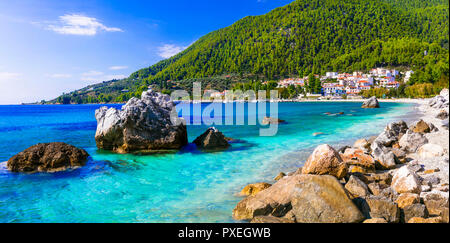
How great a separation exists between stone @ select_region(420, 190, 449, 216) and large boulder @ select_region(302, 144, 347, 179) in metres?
1.77

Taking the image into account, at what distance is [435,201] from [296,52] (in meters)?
194

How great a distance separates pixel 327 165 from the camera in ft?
22.1

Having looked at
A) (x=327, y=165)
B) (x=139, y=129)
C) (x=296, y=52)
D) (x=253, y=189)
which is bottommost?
(x=253, y=189)

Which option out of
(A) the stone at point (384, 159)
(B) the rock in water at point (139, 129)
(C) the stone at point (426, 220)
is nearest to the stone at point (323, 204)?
(C) the stone at point (426, 220)

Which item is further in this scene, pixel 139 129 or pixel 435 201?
pixel 139 129

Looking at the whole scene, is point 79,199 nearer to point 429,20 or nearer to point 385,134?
point 385,134

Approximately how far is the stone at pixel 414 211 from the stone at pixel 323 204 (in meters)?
0.95

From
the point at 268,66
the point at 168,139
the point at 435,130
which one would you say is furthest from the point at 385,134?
the point at 268,66

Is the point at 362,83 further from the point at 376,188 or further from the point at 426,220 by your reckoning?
the point at 426,220

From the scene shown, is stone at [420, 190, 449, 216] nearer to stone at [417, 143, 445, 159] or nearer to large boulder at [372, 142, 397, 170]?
large boulder at [372, 142, 397, 170]

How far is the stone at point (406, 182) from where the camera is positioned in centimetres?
573

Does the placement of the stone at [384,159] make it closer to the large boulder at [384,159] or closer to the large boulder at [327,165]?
the large boulder at [384,159]

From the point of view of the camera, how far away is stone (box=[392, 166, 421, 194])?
5727 millimetres

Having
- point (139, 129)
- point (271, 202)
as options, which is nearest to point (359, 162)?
point (271, 202)
